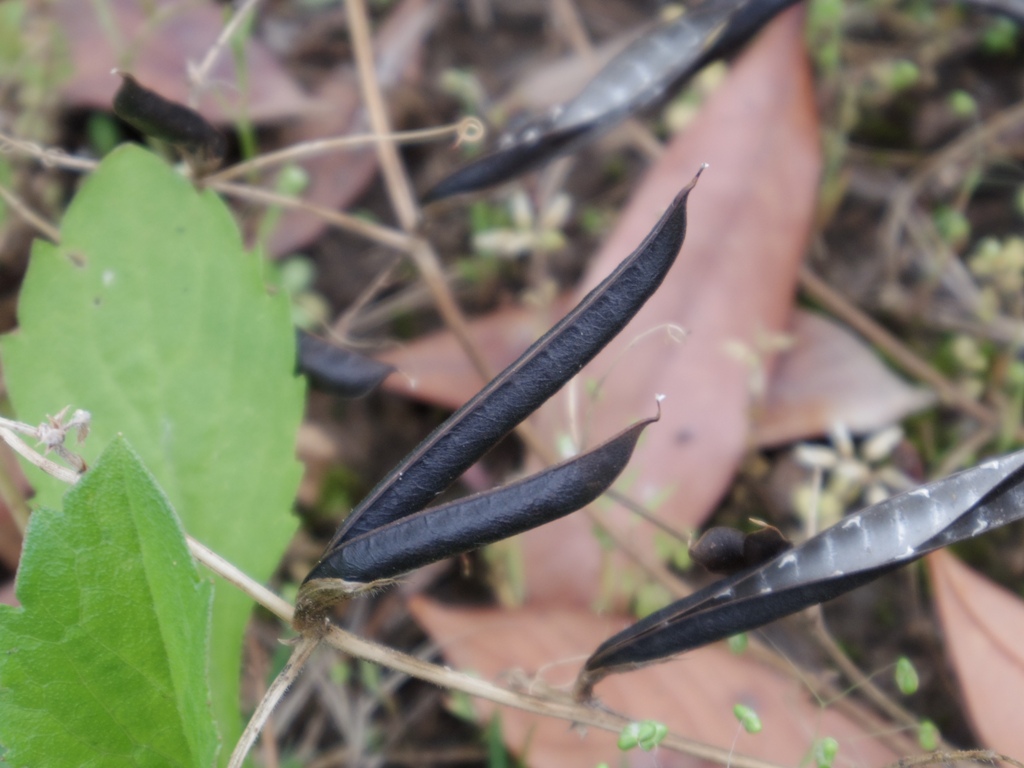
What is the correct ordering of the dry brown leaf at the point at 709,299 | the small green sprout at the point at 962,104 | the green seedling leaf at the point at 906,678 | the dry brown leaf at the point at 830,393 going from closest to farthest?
the green seedling leaf at the point at 906,678, the dry brown leaf at the point at 709,299, the dry brown leaf at the point at 830,393, the small green sprout at the point at 962,104

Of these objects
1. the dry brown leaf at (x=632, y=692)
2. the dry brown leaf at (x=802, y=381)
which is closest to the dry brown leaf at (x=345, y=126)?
the dry brown leaf at (x=802, y=381)

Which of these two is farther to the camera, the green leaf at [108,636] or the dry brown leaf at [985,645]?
the dry brown leaf at [985,645]

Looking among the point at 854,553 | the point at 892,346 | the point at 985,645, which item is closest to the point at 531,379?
the point at 854,553

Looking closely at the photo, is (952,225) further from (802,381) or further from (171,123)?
(171,123)

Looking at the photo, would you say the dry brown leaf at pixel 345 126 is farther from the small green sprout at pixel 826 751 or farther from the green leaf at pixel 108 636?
the small green sprout at pixel 826 751

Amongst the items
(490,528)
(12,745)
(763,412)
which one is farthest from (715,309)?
(12,745)

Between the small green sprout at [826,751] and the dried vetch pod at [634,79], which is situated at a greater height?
the dried vetch pod at [634,79]
